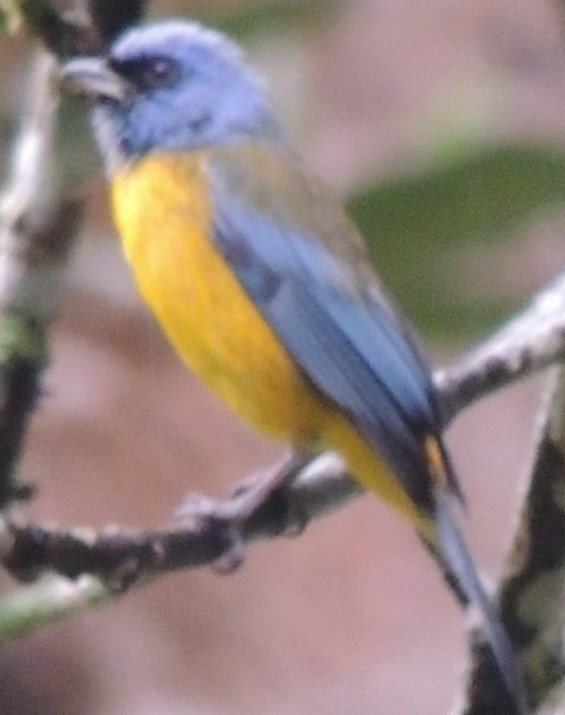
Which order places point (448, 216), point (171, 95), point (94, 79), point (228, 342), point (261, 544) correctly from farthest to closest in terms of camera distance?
point (261, 544) → point (448, 216) → point (171, 95) → point (94, 79) → point (228, 342)

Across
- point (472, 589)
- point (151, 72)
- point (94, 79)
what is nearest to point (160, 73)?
point (151, 72)

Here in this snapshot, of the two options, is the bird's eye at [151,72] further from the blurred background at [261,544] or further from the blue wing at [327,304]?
the blurred background at [261,544]

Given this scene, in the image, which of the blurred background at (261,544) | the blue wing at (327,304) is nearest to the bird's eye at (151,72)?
the blue wing at (327,304)

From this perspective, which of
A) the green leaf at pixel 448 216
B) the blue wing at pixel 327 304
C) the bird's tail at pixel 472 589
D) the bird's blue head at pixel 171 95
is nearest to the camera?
the bird's tail at pixel 472 589

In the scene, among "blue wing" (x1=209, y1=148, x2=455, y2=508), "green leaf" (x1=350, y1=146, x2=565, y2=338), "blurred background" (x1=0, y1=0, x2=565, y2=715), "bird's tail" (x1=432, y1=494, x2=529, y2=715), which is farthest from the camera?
"blurred background" (x1=0, y1=0, x2=565, y2=715)

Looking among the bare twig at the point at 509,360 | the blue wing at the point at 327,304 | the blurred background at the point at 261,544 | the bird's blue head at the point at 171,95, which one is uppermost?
the bird's blue head at the point at 171,95

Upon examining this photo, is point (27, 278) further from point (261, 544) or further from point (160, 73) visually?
point (261, 544)

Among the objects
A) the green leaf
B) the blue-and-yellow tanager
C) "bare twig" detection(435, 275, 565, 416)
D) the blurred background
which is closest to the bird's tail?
the blue-and-yellow tanager

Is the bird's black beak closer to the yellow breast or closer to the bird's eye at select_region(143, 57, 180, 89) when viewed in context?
the bird's eye at select_region(143, 57, 180, 89)
